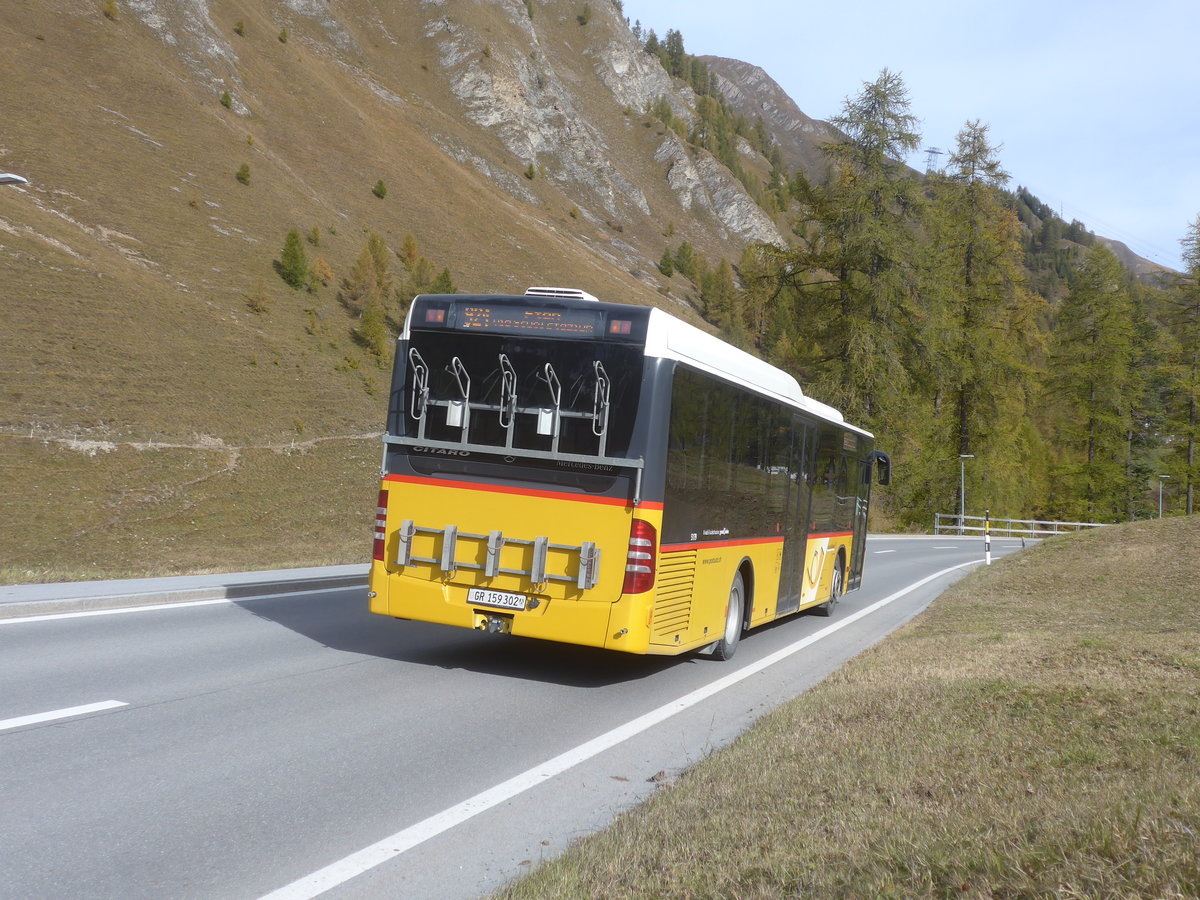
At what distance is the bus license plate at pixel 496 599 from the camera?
29.8ft

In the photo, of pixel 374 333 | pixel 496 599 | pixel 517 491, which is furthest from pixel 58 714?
pixel 374 333

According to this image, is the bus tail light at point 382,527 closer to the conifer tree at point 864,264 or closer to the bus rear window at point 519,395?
the bus rear window at point 519,395

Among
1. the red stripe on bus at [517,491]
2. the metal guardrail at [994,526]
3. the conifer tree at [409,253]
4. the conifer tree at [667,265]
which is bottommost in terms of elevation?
the metal guardrail at [994,526]

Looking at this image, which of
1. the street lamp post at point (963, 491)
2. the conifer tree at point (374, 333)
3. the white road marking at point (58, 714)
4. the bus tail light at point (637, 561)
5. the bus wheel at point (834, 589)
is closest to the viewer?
the white road marking at point (58, 714)

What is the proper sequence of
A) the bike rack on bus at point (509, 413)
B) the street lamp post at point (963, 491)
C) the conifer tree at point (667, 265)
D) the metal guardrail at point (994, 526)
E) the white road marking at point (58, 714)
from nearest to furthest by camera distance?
the white road marking at point (58, 714)
the bike rack on bus at point (509, 413)
the street lamp post at point (963, 491)
the metal guardrail at point (994, 526)
the conifer tree at point (667, 265)

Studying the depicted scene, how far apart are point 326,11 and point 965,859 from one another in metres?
142

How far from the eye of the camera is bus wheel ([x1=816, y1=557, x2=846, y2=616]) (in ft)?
55.8

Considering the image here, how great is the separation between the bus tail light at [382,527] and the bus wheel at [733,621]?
3.72 metres

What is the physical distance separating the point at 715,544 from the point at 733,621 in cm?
149

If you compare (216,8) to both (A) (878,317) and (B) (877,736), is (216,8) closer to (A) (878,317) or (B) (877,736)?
(A) (878,317)

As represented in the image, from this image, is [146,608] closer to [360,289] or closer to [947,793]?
[947,793]

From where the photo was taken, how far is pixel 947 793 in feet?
17.2

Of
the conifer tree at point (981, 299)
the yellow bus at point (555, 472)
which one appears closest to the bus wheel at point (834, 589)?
the yellow bus at point (555, 472)

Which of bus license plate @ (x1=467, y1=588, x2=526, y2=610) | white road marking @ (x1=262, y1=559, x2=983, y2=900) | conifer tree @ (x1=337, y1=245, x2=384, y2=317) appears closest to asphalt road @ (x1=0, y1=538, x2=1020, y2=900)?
white road marking @ (x1=262, y1=559, x2=983, y2=900)
